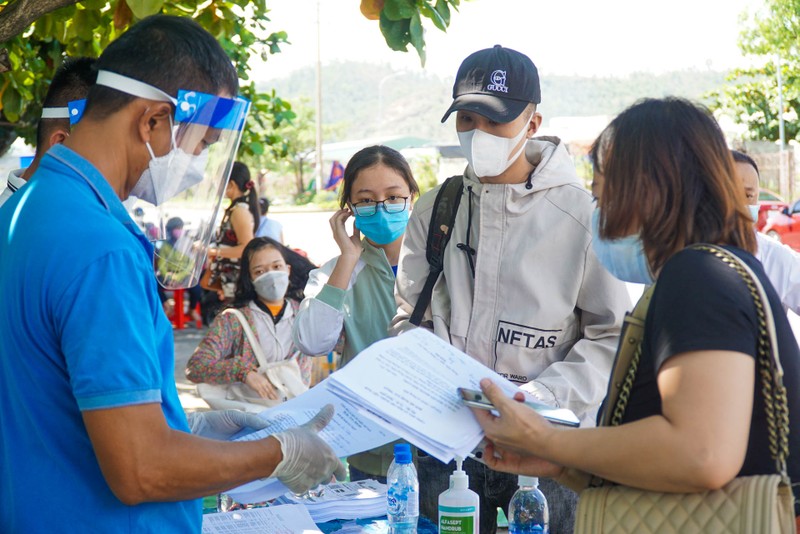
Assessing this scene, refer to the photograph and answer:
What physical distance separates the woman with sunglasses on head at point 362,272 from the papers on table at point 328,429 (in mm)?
802

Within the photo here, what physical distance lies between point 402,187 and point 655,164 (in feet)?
5.88

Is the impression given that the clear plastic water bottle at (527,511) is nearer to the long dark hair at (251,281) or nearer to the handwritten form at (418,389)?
the handwritten form at (418,389)

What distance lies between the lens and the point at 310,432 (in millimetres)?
1960

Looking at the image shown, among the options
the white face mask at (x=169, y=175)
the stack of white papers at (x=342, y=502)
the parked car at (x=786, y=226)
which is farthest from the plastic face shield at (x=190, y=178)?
the parked car at (x=786, y=226)

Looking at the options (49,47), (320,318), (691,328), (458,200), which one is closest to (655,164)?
(691,328)

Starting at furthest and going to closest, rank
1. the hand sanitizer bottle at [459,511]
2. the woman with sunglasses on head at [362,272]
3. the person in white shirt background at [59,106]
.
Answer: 1. the woman with sunglasses on head at [362,272]
2. the person in white shirt background at [59,106]
3. the hand sanitizer bottle at [459,511]

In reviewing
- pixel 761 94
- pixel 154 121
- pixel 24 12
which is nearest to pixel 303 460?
pixel 154 121

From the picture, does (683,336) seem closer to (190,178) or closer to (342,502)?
(190,178)

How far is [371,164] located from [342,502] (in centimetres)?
128

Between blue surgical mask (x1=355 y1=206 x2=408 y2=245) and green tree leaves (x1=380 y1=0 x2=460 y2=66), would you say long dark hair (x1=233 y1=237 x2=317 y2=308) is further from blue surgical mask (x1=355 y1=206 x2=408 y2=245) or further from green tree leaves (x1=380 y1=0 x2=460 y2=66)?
green tree leaves (x1=380 y1=0 x2=460 y2=66)

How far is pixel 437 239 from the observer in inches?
110

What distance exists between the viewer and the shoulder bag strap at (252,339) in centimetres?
481

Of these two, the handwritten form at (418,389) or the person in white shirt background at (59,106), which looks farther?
the person in white shirt background at (59,106)

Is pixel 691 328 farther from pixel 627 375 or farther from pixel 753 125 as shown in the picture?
pixel 753 125
